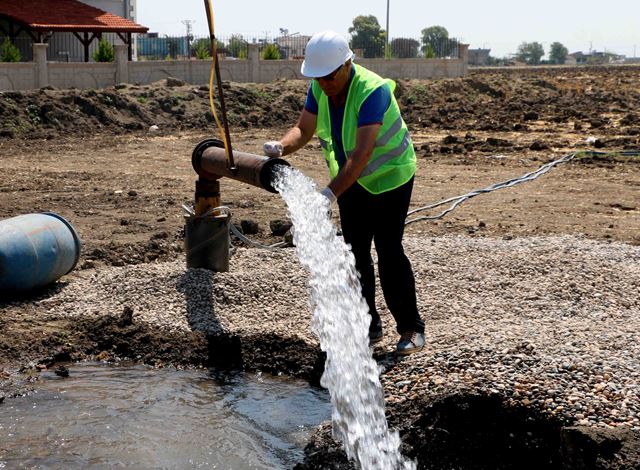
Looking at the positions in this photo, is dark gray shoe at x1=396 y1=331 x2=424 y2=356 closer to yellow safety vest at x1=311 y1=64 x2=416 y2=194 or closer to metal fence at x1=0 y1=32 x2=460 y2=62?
yellow safety vest at x1=311 y1=64 x2=416 y2=194

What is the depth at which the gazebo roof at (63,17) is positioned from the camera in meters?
34.8

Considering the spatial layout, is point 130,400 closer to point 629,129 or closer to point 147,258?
point 147,258

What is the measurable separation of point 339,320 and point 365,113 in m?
1.36

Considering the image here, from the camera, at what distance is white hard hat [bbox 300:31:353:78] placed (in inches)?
224

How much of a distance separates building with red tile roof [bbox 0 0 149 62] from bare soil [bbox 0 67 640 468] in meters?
8.80

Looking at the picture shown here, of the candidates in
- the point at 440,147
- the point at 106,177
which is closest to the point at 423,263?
the point at 106,177

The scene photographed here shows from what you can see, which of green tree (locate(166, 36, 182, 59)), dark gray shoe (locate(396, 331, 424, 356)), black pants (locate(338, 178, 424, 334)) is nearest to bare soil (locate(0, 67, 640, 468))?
dark gray shoe (locate(396, 331, 424, 356))

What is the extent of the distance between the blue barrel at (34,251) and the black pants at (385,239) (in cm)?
275

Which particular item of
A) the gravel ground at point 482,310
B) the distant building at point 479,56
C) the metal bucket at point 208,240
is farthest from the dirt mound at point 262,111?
the distant building at point 479,56

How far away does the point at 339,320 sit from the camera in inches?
245

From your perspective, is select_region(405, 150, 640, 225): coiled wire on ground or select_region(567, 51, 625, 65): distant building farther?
select_region(567, 51, 625, 65): distant building

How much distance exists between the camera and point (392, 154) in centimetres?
601

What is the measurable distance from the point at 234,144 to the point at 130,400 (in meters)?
14.0

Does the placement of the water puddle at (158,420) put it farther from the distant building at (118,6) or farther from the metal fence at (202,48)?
the distant building at (118,6)
